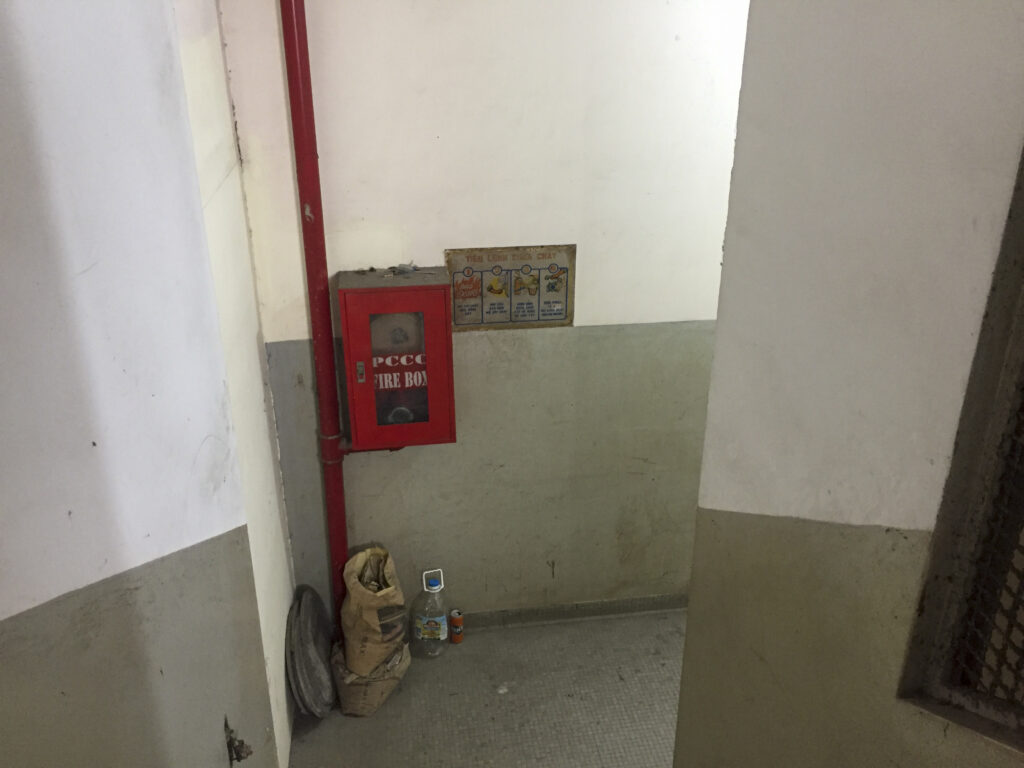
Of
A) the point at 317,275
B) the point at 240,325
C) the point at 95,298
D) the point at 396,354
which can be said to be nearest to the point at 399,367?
the point at 396,354

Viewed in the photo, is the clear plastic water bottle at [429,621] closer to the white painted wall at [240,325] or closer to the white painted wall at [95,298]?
the white painted wall at [240,325]

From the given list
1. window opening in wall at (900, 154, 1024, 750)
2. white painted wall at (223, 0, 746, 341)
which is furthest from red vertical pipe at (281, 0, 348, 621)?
window opening in wall at (900, 154, 1024, 750)

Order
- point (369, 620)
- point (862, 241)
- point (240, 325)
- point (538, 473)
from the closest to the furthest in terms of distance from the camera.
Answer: point (862, 241) → point (240, 325) → point (369, 620) → point (538, 473)

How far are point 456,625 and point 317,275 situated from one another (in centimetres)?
133

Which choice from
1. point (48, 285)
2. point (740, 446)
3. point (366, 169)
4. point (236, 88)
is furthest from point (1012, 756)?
point (236, 88)

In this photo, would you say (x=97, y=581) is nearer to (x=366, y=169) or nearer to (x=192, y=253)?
(x=192, y=253)

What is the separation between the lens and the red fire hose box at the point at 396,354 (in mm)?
2096

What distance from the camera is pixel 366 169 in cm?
215

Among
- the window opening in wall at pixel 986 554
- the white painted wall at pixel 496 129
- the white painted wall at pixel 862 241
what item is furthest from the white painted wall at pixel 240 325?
the window opening in wall at pixel 986 554

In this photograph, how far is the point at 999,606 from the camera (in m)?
0.96

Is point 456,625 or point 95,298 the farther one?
point 456,625

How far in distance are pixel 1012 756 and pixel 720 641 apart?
0.44 metres

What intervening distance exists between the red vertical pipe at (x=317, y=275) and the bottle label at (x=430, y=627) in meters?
0.30

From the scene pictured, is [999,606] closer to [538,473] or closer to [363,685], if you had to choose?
[538,473]
